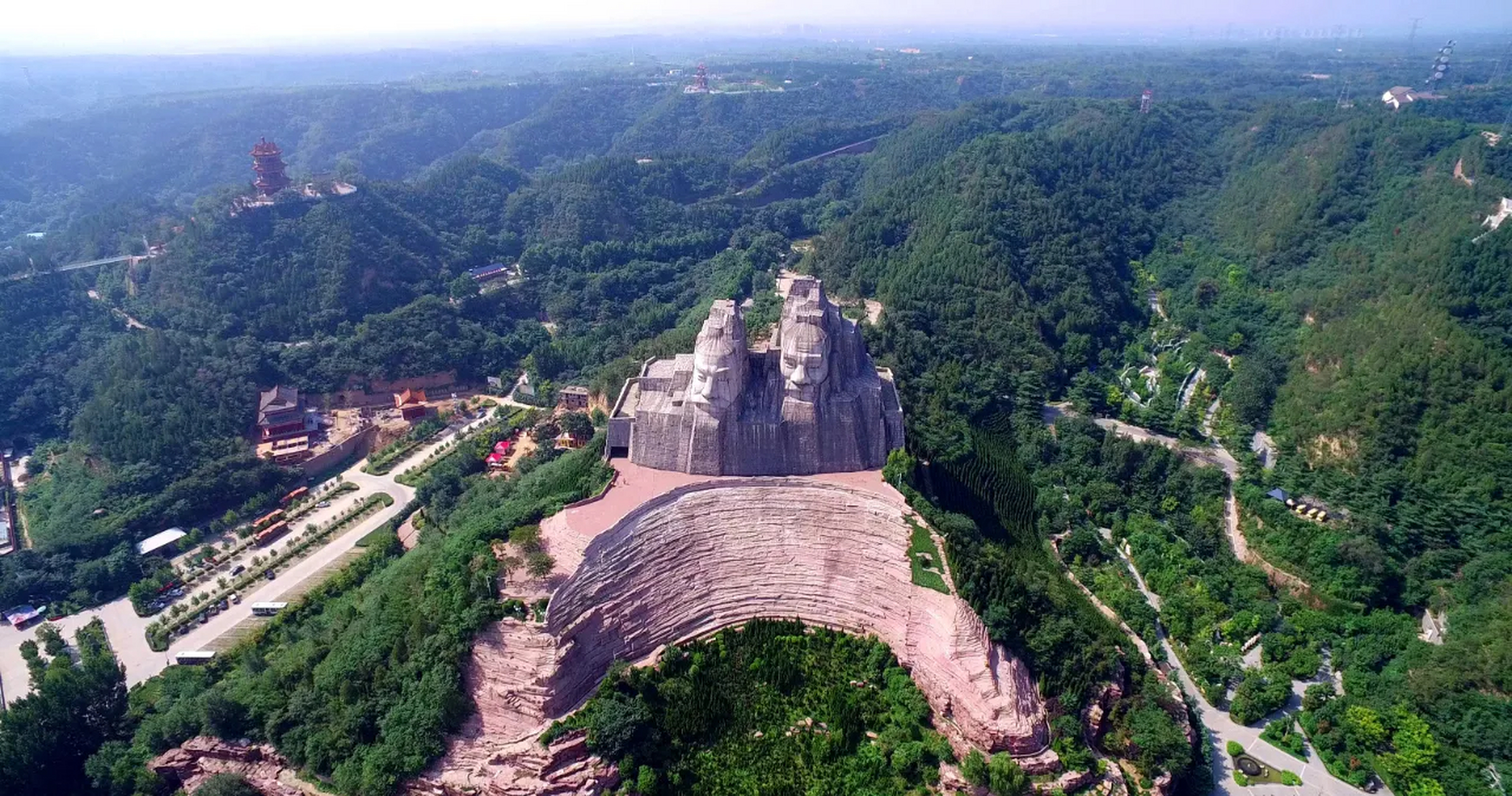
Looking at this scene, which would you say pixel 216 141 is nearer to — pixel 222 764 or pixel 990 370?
pixel 222 764

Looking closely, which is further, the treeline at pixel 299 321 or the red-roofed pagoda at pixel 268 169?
the red-roofed pagoda at pixel 268 169

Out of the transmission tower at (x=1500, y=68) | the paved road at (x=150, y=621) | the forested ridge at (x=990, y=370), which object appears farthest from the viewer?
the transmission tower at (x=1500, y=68)

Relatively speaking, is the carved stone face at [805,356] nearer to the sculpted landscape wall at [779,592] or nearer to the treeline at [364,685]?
the sculpted landscape wall at [779,592]

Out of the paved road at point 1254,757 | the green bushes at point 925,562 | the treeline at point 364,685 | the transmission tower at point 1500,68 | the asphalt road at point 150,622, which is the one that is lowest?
the paved road at point 1254,757

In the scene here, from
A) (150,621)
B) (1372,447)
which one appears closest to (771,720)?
(150,621)

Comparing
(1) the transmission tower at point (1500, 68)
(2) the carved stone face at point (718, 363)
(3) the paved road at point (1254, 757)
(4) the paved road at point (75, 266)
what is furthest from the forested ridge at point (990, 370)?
(1) the transmission tower at point (1500, 68)

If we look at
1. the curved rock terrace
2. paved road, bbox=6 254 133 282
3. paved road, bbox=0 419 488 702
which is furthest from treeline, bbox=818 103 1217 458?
paved road, bbox=6 254 133 282

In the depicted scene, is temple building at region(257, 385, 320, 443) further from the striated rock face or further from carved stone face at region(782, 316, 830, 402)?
carved stone face at region(782, 316, 830, 402)
